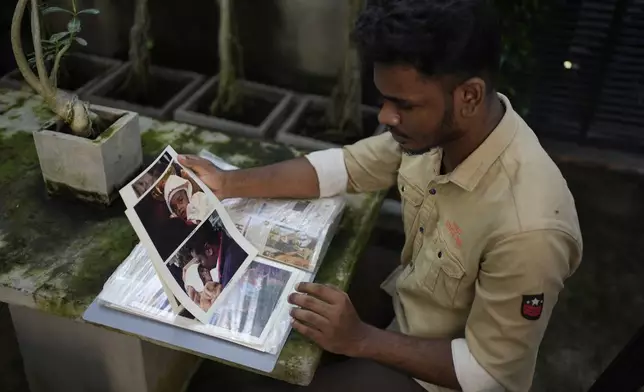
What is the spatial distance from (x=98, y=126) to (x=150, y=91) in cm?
80

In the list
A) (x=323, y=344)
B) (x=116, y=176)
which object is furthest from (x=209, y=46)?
(x=323, y=344)

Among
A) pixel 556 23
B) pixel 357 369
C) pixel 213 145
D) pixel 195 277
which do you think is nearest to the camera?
pixel 195 277

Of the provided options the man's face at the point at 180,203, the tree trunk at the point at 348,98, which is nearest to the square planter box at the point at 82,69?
the tree trunk at the point at 348,98

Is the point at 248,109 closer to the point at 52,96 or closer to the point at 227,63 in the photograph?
the point at 227,63

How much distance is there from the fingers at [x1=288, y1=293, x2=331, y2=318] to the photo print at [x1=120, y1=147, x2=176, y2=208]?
0.31 metres

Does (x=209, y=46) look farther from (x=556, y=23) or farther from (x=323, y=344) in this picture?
(x=323, y=344)

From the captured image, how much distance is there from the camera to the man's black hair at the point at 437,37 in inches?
36.6

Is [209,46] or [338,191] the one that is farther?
[209,46]

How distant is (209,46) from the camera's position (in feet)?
6.98

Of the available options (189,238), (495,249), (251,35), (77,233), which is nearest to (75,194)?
(77,233)

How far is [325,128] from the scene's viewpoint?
1.94m

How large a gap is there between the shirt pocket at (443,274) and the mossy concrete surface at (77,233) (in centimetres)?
14

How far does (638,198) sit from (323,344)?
5.18ft

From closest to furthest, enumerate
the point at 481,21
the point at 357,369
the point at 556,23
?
the point at 481,21 → the point at 357,369 → the point at 556,23
